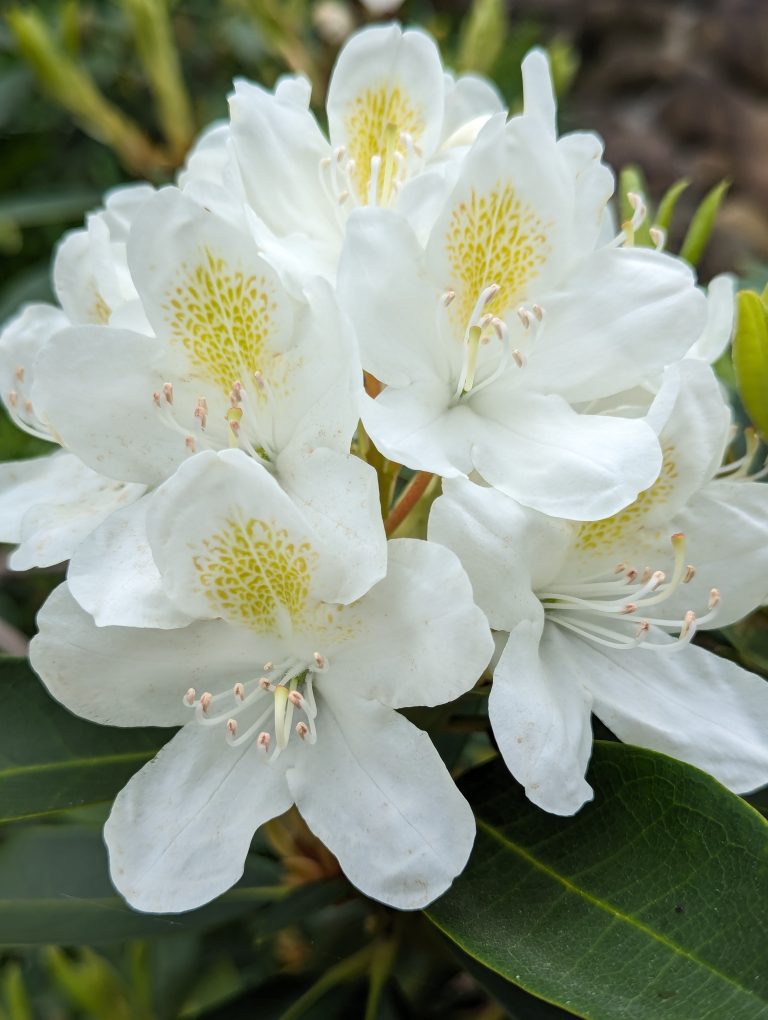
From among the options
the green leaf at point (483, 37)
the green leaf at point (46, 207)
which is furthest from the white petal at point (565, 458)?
the green leaf at point (46, 207)

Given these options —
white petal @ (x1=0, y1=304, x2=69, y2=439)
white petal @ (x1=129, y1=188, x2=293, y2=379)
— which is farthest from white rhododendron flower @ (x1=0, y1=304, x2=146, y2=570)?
white petal @ (x1=129, y1=188, x2=293, y2=379)

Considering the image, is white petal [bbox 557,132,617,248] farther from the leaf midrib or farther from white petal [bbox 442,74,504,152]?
the leaf midrib

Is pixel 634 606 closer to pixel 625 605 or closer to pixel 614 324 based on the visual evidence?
pixel 625 605

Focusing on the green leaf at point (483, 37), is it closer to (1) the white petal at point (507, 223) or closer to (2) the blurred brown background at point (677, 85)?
(1) the white petal at point (507, 223)

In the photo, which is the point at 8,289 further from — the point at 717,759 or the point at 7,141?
the point at 717,759

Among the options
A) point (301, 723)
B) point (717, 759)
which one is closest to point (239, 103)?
point (301, 723)
